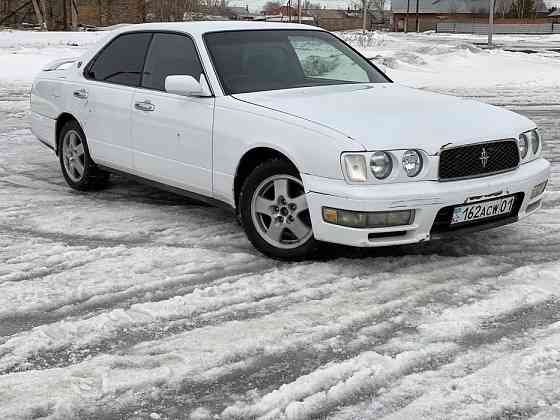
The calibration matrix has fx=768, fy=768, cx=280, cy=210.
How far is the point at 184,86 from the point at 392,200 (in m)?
1.81

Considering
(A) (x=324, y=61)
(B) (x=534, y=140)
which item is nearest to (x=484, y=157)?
(B) (x=534, y=140)

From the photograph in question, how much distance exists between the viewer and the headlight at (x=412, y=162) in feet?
14.8

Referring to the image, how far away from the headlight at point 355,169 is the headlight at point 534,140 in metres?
1.43

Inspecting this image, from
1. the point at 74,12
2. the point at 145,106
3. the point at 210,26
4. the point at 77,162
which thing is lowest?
the point at 77,162

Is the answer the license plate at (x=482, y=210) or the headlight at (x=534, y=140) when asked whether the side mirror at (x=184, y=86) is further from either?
the headlight at (x=534, y=140)

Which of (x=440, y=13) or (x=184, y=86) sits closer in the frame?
(x=184, y=86)

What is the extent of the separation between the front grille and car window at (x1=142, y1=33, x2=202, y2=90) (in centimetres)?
204

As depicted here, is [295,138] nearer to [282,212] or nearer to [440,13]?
Answer: [282,212]

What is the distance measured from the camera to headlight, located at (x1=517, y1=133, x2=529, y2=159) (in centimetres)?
509

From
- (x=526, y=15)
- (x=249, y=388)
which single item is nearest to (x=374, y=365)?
(x=249, y=388)

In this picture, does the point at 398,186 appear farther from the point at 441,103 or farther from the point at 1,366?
the point at 1,366

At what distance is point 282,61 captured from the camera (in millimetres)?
5922

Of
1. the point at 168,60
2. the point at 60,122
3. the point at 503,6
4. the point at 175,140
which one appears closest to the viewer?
the point at 175,140

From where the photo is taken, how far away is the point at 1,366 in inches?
140
